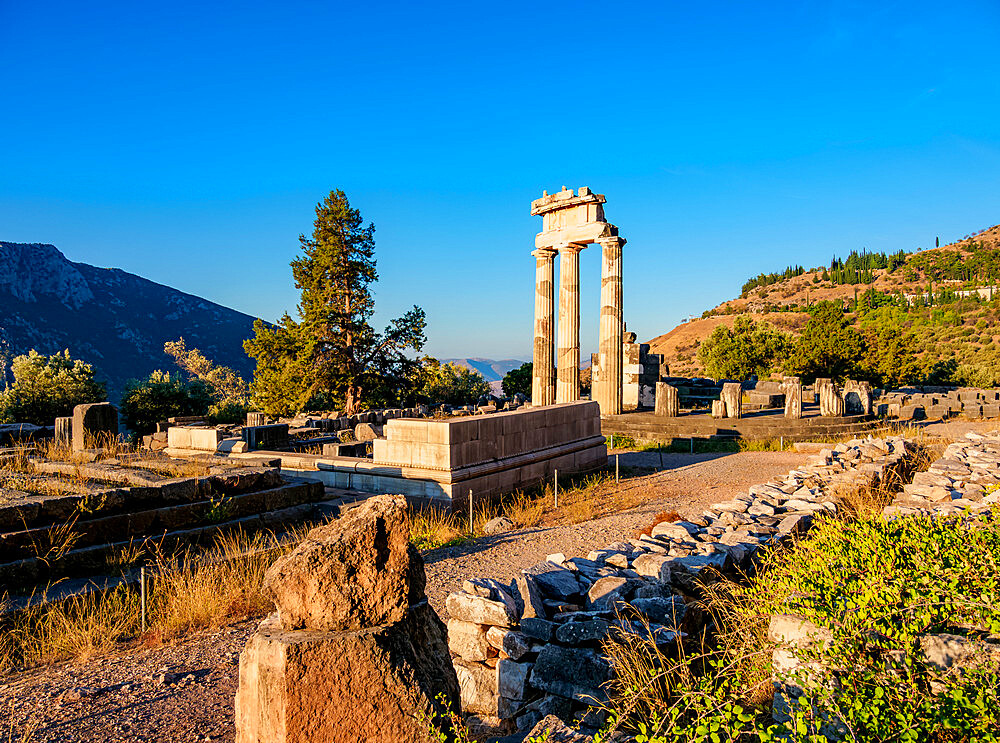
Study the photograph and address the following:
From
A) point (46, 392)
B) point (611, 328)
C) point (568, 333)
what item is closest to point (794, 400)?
point (611, 328)

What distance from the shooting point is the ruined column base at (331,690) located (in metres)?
2.39

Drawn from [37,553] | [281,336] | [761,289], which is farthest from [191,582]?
[761,289]

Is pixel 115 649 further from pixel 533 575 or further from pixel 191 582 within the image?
pixel 533 575

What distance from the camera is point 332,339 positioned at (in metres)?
27.2

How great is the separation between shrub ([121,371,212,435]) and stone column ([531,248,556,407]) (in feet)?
51.6

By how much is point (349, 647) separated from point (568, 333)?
18.3 m

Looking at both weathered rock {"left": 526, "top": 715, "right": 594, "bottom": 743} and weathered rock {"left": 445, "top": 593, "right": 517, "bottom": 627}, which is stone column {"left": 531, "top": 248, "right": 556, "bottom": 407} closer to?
weathered rock {"left": 445, "top": 593, "right": 517, "bottom": 627}

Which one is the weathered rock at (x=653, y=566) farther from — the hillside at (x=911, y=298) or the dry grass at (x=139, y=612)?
the hillside at (x=911, y=298)

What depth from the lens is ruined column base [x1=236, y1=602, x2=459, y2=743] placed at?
2.39m

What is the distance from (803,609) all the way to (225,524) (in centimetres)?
641

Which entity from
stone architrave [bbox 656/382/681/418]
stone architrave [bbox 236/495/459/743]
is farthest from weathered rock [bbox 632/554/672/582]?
stone architrave [bbox 656/382/681/418]

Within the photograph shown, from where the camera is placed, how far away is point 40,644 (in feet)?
14.8

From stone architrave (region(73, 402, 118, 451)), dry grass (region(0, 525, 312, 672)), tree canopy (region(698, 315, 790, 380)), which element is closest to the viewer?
dry grass (region(0, 525, 312, 672))

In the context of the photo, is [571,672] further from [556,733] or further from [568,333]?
[568,333]
